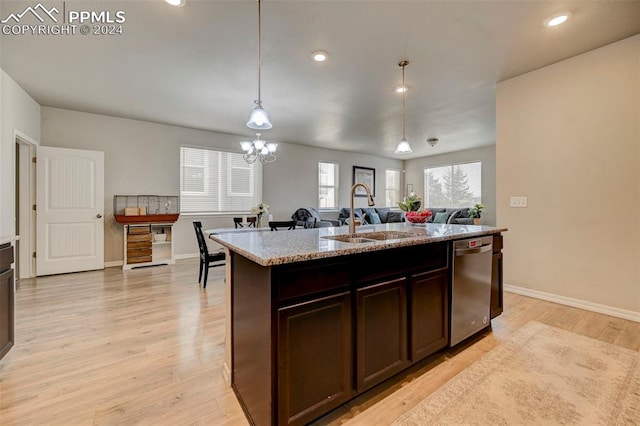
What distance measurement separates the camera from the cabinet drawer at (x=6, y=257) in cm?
181

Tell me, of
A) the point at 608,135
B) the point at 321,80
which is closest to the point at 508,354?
the point at 608,135

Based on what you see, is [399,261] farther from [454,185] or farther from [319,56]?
[454,185]

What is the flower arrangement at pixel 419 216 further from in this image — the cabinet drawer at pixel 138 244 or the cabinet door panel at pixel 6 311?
the cabinet drawer at pixel 138 244

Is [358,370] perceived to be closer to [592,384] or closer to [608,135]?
[592,384]

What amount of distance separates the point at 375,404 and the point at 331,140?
5.88 m

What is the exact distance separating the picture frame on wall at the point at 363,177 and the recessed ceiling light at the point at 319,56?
17.8ft

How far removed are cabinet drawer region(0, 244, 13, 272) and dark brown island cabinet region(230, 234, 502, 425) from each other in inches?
58.4

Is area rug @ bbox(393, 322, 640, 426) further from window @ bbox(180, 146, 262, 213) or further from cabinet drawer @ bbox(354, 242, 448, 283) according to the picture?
window @ bbox(180, 146, 262, 213)

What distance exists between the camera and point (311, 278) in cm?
134

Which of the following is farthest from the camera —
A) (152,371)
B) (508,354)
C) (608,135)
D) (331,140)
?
(331,140)

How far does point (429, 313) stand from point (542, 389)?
0.75 m

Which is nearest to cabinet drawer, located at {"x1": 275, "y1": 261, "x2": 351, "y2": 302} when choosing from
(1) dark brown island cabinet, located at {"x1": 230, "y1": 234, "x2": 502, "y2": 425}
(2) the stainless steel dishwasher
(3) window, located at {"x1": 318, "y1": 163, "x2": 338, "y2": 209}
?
(1) dark brown island cabinet, located at {"x1": 230, "y1": 234, "x2": 502, "y2": 425}

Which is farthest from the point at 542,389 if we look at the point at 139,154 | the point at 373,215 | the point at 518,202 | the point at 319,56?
the point at 373,215

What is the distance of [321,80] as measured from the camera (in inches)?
136
